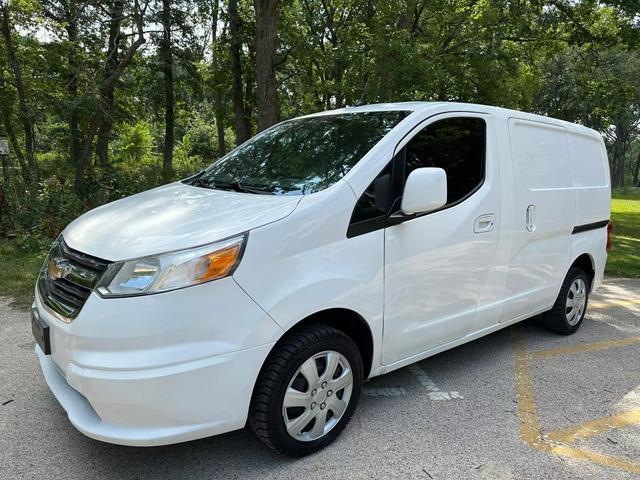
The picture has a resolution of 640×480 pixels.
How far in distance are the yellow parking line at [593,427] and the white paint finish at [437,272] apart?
0.83m

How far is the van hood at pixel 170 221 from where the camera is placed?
2303mm

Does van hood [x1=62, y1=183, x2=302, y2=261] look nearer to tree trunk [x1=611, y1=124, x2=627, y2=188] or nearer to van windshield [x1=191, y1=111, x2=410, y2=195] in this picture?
van windshield [x1=191, y1=111, x2=410, y2=195]

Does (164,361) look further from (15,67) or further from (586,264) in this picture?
(15,67)

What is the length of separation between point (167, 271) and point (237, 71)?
46.1ft

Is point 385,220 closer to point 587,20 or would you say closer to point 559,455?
point 559,455

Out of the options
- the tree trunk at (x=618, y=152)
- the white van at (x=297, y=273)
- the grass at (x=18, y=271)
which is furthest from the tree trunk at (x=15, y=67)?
the tree trunk at (x=618, y=152)

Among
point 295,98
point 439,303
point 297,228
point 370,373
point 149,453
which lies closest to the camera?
point 297,228

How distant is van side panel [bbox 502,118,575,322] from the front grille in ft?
9.23

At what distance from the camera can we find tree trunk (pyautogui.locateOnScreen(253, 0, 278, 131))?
905 cm

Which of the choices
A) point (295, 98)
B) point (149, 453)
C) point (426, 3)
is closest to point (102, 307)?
point (149, 453)

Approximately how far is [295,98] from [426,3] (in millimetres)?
6904

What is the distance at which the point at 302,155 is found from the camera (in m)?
3.27

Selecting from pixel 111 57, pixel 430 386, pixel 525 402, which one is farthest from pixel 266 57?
pixel 525 402

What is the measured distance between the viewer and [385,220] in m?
2.78
